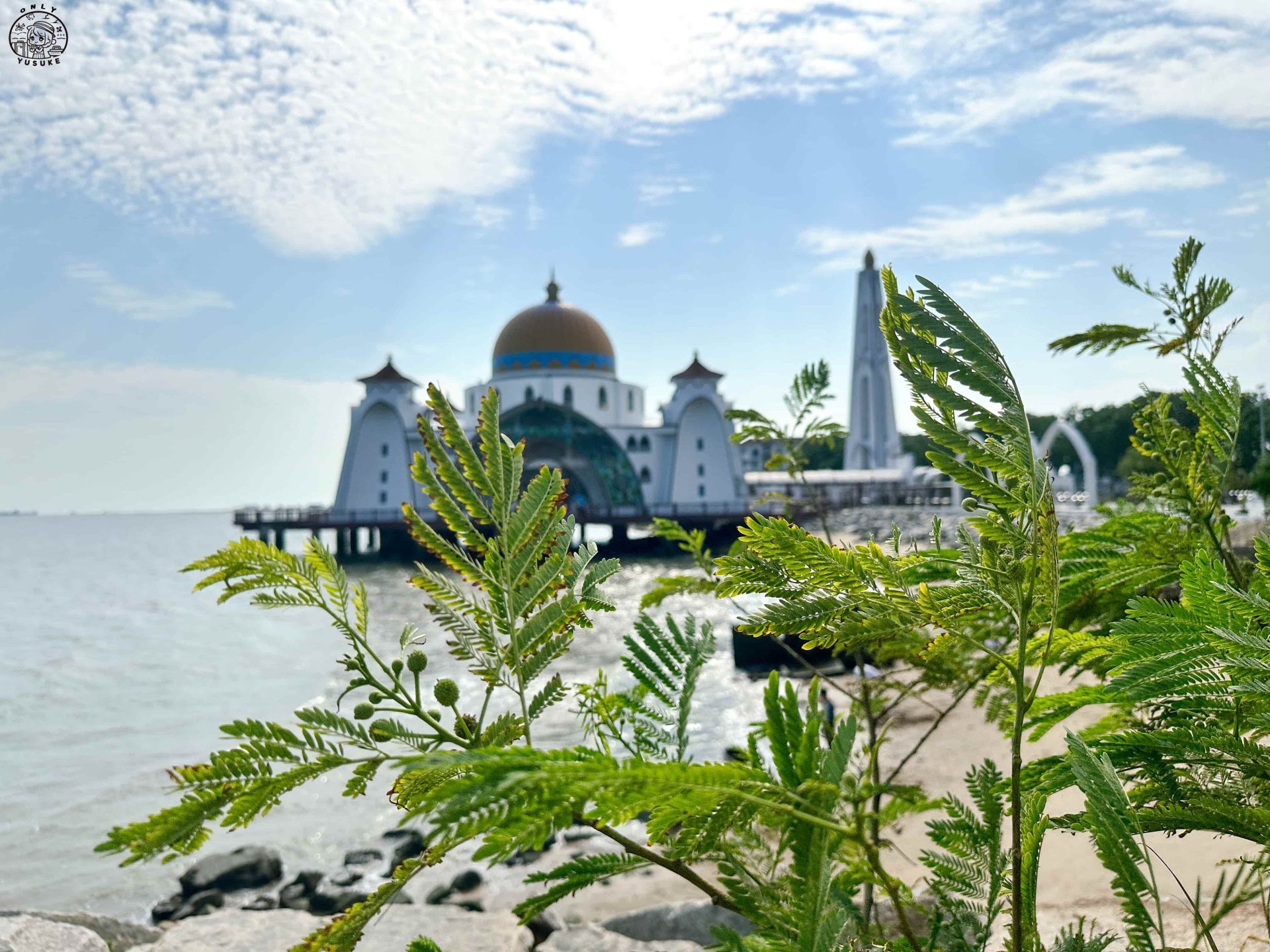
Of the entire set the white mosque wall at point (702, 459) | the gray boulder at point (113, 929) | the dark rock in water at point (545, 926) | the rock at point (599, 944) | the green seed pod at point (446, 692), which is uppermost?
the white mosque wall at point (702, 459)

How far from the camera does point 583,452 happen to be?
2174 inches

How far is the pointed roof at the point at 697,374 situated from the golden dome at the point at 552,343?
730cm

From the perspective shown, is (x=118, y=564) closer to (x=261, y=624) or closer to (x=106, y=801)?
(x=261, y=624)

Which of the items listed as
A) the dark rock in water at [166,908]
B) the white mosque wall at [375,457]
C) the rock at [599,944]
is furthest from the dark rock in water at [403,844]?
the white mosque wall at [375,457]

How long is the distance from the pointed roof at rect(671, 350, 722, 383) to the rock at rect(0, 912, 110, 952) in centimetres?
5324

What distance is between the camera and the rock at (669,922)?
603cm

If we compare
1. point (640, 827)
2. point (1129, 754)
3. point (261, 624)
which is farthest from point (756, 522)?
point (261, 624)

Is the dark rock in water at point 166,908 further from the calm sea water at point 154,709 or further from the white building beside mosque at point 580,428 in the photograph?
the white building beside mosque at point 580,428

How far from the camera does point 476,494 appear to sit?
1.32 metres

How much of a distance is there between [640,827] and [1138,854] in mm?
9273

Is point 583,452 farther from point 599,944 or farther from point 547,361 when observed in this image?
point 599,944

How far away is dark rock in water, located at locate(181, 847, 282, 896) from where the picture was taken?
8883 mm

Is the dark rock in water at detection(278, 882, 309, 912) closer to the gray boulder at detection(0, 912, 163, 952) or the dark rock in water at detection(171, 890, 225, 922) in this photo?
the dark rock in water at detection(171, 890, 225, 922)

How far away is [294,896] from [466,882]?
1769 mm
